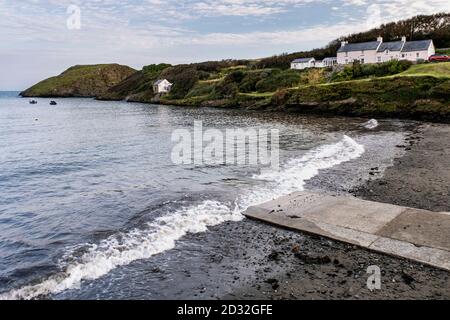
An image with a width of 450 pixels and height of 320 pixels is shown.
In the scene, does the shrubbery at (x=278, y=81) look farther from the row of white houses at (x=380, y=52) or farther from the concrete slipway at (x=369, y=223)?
the concrete slipway at (x=369, y=223)

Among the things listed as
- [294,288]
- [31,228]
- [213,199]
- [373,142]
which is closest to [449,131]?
[373,142]

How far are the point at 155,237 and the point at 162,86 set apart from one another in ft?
445

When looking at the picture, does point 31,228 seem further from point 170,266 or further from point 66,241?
point 170,266

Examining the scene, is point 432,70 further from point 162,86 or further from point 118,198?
point 162,86

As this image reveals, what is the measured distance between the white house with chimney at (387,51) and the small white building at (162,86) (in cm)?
6578

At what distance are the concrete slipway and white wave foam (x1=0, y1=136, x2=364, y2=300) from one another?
1.51m

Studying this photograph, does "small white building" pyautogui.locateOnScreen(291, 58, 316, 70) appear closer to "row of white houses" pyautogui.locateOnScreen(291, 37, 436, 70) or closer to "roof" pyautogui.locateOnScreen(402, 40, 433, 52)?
"row of white houses" pyautogui.locateOnScreen(291, 37, 436, 70)

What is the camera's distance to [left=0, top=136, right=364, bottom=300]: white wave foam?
36.3 feet

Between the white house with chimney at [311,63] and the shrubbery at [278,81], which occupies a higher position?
the white house with chimney at [311,63]

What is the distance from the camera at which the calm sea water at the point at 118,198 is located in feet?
38.6

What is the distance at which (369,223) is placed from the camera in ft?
47.1

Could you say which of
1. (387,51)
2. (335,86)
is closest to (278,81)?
(335,86)

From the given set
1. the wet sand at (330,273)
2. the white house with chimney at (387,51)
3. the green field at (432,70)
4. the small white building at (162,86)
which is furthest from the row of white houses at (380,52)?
the wet sand at (330,273)
